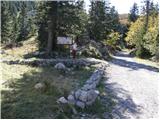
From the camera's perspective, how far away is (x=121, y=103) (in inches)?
577

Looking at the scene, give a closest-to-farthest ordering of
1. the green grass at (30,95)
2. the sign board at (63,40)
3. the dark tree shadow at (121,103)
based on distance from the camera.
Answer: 1. the green grass at (30,95)
2. the dark tree shadow at (121,103)
3. the sign board at (63,40)

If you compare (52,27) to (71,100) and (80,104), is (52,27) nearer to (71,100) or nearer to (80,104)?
(71,100)

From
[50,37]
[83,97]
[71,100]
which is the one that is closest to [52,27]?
[50,37]

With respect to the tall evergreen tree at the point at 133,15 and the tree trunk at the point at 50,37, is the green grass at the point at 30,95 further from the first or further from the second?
the tall evergreen tree at the point at 133,15

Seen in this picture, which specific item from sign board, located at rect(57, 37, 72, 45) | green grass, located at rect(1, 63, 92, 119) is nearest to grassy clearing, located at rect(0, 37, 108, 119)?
green grass, located at rect(1, 63, 92, 119)

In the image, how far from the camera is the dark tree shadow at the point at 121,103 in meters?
13.0

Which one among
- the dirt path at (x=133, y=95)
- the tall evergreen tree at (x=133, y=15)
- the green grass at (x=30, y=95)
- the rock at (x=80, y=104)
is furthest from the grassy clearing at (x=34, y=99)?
the tall evergreen tree at (x=133, y=15)

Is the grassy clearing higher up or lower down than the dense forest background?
lower down

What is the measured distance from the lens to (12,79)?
17.8 m

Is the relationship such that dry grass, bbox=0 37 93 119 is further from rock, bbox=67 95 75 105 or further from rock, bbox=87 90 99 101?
rock, bbox=87 90 99 101

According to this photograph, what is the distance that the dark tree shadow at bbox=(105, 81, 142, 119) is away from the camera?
13.0 m

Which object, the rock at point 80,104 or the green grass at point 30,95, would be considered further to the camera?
the rock at point 80,104

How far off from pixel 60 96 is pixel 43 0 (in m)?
18.8

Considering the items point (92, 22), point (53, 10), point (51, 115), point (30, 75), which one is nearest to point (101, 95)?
point (51, 115)
